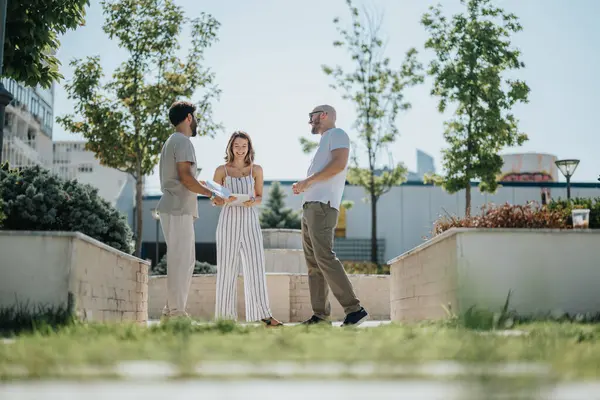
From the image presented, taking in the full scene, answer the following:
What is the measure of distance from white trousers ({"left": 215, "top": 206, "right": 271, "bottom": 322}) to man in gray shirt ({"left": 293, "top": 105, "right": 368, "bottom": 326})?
53 cm

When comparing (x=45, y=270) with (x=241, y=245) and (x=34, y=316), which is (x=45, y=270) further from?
(x=241, y=245)

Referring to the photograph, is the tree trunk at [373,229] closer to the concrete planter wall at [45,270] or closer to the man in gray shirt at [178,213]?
the man in gray shirt at [178,213]

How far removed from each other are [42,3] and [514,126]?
18.5 meters

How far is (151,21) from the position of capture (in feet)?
69.8

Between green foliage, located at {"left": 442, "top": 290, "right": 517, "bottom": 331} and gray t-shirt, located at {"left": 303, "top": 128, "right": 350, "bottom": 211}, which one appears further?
gray t-shirt, located at {"left": 303, "top": 128, "right": 350, "bottom": 211}

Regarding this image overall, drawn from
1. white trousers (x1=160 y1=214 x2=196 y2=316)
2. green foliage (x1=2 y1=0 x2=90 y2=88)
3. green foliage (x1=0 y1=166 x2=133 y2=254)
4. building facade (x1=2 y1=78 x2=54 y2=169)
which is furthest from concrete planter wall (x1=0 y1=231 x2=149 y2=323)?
building facade (x1=2 y1=78 x2=54 y2=169)

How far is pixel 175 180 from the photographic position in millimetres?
6863

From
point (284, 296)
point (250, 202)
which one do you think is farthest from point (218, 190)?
point (284, 296)

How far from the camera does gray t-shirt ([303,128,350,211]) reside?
22.5 ft

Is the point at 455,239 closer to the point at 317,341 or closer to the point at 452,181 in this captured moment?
the point at 317,341

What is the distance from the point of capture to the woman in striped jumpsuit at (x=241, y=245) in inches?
280

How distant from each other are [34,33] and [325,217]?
5726 millimetres

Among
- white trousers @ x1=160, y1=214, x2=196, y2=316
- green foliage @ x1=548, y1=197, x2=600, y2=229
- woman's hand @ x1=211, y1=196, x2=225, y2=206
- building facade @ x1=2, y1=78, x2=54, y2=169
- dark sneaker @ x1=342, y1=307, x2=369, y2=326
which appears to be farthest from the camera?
building facade @ x1=2, y1=78, x2=54, y2=169

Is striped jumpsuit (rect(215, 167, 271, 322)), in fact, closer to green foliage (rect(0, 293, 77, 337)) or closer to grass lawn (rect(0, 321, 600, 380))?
green foliage (rect(0, 293, 77, 337))
